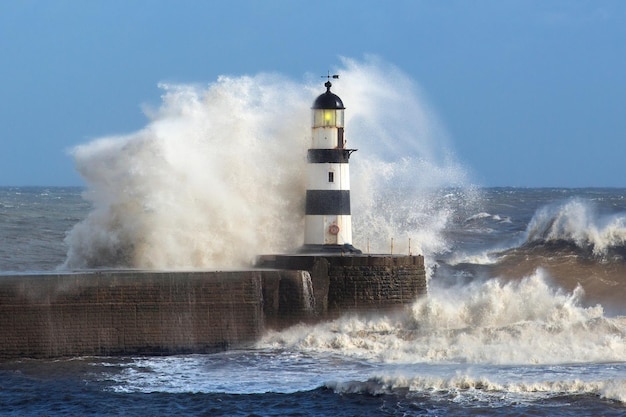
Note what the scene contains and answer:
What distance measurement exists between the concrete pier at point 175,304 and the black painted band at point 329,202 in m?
1.24

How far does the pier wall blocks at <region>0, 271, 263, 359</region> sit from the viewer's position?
13.9 meters

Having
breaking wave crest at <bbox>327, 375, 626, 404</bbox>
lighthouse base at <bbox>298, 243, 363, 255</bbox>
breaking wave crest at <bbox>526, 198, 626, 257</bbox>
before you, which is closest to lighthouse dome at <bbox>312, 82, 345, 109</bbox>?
lighthouse base at <bbox>298, 243, 363, 255</bbox>

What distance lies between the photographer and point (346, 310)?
15664mm

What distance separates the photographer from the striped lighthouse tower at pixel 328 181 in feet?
54.7

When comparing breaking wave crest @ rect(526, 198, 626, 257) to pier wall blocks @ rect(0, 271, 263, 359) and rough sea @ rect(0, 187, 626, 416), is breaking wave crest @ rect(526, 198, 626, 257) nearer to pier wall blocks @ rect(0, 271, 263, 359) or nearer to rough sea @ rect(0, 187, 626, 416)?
rough sea @ rect(0, 187, 626, 416)

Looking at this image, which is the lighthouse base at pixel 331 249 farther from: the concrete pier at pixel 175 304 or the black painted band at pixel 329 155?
the black painted band at pixel 329 155

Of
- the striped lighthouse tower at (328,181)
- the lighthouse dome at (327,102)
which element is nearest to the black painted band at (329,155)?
the striped lighthouse tower at (328,181)

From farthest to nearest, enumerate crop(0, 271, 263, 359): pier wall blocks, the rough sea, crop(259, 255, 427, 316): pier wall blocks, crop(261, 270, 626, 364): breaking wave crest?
crop(259, 255, 427, 316): pier wall blocks → crop(0, 271, 263, 359): pier wall blocks → crop(261, 270, 626, 364): breaking wave crest → the rough sea

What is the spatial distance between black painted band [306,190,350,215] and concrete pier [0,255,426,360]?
1238 mm

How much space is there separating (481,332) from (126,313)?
14.4 feet

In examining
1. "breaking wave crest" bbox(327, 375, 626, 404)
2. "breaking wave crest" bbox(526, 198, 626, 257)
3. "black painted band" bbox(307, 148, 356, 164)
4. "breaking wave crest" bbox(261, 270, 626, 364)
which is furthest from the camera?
"breaking wave crest" bbox(526, 198, 626, 257)

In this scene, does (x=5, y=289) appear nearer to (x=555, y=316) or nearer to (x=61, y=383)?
(x=61, y=383)

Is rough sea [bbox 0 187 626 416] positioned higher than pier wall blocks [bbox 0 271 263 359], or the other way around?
pier wall blocks [bbox 0 271 263 359]

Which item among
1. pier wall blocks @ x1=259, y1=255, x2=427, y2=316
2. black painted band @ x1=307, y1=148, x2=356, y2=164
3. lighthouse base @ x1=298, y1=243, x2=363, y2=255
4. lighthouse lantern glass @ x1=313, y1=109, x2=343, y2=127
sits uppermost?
lighthouse lantern glass @ x1=313, y1=109, x2=343, y2=127
